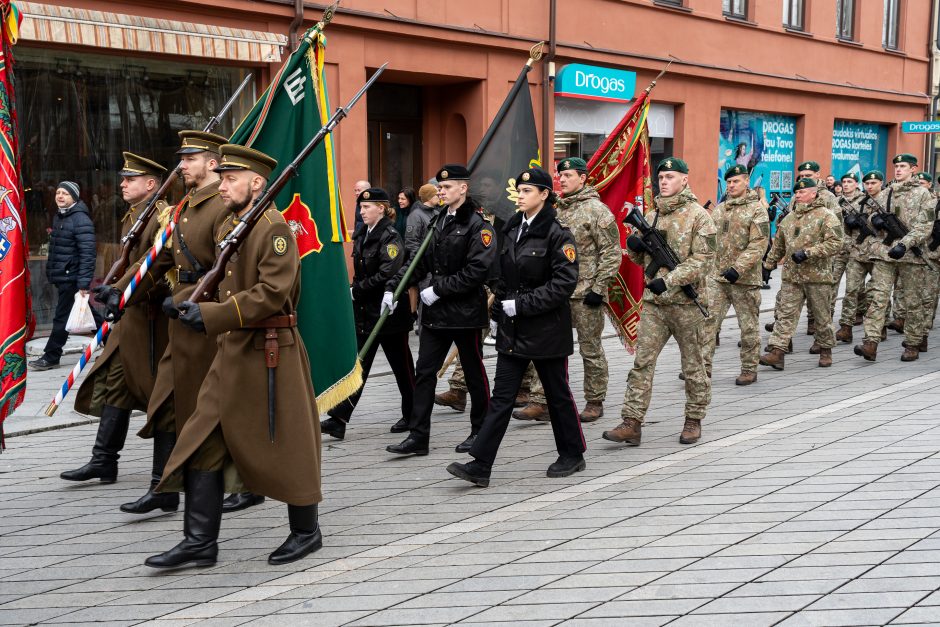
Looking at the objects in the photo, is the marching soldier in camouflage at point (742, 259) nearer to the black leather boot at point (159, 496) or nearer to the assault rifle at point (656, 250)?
the assault rifle at point (656, 250)

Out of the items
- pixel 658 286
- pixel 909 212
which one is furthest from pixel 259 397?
pixel 909 212

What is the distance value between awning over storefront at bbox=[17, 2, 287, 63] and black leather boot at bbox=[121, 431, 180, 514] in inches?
280

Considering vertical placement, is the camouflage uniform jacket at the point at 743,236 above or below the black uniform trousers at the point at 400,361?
above

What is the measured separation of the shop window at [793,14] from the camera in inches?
938

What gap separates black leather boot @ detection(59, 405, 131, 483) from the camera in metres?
6.55

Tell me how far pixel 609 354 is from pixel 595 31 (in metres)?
8.26

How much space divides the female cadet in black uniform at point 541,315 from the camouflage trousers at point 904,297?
5984 millimetres

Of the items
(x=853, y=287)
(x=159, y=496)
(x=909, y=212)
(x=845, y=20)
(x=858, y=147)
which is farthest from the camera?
(x=858, y=147)

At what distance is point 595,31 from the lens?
1866 centimetres

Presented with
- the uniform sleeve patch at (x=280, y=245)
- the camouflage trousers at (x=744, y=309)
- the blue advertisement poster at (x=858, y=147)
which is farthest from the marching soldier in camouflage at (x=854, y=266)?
the blue advertisement poster at (x=858, y=147)

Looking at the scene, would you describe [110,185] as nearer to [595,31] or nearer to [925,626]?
[595,31]

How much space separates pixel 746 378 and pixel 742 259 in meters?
1.19

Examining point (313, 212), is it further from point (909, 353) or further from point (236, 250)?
point (909, 353)

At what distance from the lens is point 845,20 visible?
1020 inches
